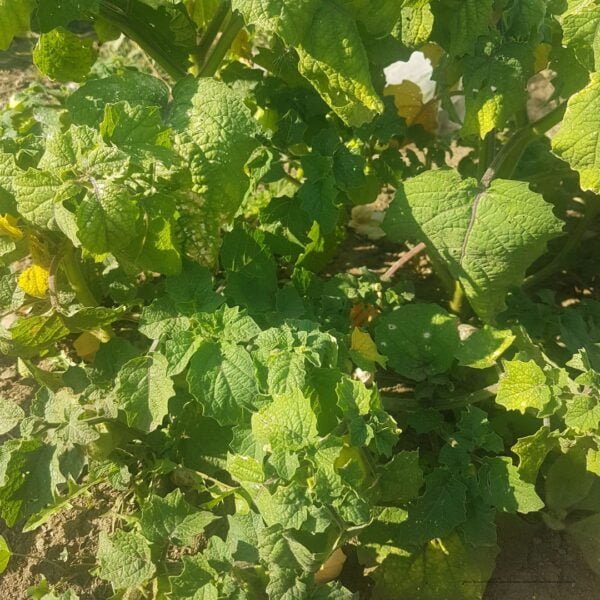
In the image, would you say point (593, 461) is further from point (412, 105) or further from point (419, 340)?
point (412, 105)

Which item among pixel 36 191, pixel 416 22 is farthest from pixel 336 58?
pixel 36 191

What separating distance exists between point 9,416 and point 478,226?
1.42m

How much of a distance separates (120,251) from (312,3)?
2.49 ft

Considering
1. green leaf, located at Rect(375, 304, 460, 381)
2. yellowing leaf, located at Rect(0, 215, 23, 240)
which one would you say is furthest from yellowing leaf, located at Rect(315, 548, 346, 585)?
yellowing leaf, located at Rect(0, 215, 23, 240)

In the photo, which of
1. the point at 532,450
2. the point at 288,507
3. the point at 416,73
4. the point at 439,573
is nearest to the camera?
the point at 288,507

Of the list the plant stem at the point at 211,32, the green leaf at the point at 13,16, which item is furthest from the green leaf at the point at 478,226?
the green leaf at the point at 13,16

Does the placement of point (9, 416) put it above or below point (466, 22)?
below

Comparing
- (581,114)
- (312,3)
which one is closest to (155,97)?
(312,3)

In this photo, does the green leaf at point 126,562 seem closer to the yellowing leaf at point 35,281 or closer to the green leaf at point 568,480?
the yellowing leaf at point 35,281

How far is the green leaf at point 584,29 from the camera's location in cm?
183

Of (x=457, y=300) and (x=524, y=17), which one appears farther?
(x=457, y=300)

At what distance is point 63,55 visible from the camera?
221 centimetres

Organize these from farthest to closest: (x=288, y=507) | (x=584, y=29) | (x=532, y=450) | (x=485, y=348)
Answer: (x=485, y=348) → (x=532, y=450) → (x=584, y=29) → (x=288, y=507)

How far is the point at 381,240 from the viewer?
323 cm
